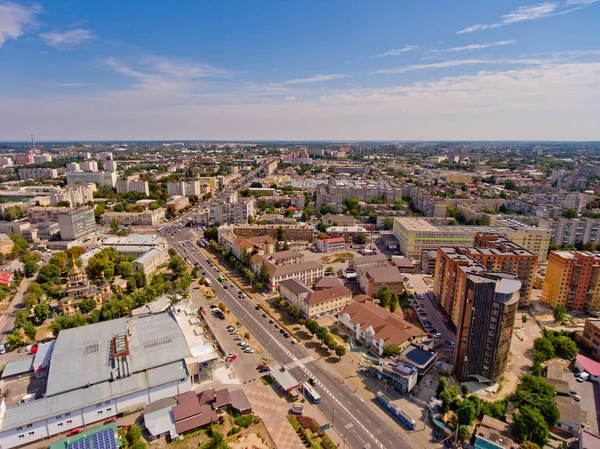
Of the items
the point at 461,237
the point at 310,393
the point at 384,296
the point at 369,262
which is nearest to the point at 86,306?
the point at 310,393

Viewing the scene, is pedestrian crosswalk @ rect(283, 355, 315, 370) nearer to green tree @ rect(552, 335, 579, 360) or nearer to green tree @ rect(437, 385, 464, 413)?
green tree @ rect(437, 385, 464, 413)

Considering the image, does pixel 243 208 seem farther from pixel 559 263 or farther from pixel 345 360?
pixel 559 263

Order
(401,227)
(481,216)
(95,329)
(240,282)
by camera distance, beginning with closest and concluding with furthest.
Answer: (95,329) → (240,282) → (401,227) → (481,216)

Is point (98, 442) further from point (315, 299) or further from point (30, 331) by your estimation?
point (315, 299)

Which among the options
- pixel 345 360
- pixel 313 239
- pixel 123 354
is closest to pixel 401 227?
pixel 313 239

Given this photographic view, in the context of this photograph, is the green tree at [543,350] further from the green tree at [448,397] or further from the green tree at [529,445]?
the green tree at [529,445]

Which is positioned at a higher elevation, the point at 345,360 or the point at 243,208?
the point at 243,208

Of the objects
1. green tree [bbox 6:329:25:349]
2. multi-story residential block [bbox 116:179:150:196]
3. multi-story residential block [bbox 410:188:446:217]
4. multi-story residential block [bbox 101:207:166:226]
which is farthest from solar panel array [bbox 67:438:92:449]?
multi-story residential block [bbox 116:179:150:196]
